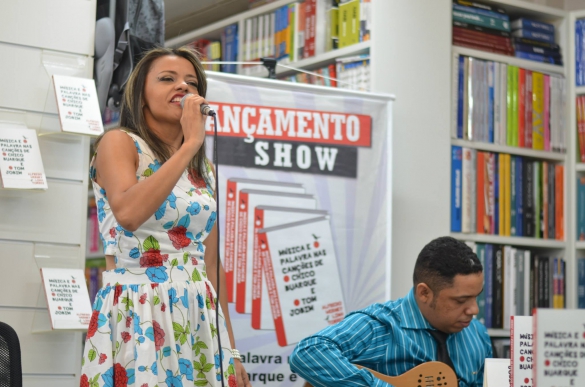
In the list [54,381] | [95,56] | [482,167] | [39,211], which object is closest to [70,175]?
[39,211]

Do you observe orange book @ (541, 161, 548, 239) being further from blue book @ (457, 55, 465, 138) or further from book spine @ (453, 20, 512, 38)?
book spine @ (453, 20, 512, 38)

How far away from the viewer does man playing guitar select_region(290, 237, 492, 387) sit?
229cm

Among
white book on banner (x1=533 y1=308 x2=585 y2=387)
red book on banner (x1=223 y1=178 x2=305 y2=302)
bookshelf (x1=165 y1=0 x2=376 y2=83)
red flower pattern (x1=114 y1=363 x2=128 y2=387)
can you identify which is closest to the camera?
white book on banner (x1=533 y1=308 x2=585 y2=387)

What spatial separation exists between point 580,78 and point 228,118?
1.74 metres

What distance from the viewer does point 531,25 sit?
12.7 feet

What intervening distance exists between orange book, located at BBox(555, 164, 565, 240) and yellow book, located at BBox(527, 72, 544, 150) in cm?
14

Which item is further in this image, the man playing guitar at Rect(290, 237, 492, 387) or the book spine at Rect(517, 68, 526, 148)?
the book spine at Rect(517, 68, 526, 148)

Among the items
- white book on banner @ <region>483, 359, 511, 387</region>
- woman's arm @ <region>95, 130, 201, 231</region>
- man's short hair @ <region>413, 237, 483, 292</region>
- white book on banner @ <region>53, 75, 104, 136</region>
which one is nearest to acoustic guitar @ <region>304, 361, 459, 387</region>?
man's short hair @ <region>413, 237, 483, 292</region>

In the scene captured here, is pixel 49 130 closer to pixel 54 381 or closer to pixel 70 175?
pixel 70 175

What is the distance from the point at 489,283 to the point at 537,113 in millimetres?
795

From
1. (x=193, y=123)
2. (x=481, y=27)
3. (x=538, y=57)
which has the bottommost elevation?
(x=193, y=123)

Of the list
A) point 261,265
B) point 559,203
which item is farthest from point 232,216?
point 559,203

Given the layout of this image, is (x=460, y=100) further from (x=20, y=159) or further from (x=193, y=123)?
(x=193, y=123)

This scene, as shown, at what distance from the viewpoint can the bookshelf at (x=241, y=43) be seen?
11.6ft
